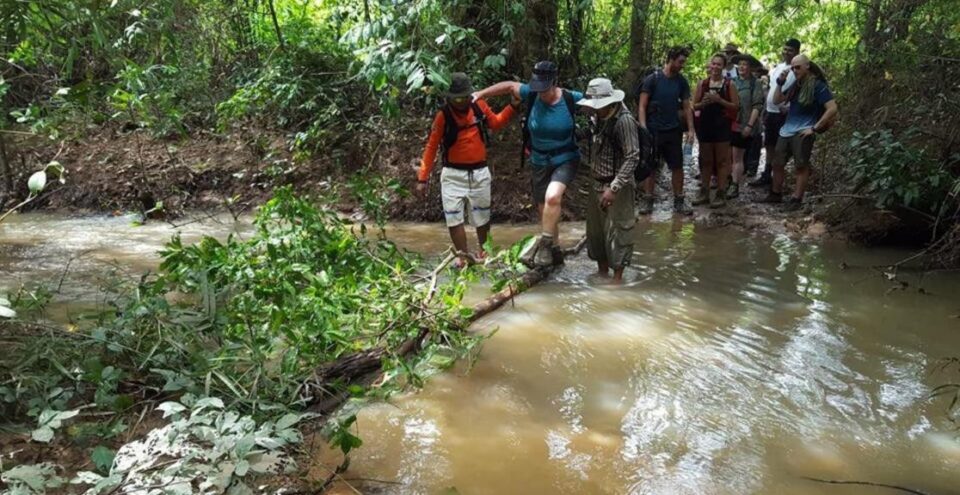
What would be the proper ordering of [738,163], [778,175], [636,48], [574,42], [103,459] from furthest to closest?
[636,48] < [574,42] < [738,163] < [778,175] < [103,459]

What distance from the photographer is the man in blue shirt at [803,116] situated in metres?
7.68

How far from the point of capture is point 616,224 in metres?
5.77

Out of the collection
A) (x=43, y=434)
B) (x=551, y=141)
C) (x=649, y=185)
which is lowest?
(x=649, y=185)

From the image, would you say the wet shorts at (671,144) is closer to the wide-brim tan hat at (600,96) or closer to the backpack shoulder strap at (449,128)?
the wide-brim tan hat at (600,96)

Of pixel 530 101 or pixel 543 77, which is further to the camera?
pixel 530 101

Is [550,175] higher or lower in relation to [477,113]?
lower

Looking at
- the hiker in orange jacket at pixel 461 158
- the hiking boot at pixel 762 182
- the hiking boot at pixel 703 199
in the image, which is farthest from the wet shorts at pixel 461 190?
the hiking boot at pixel 762 182

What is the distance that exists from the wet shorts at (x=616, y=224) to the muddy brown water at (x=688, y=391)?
11.8 inches

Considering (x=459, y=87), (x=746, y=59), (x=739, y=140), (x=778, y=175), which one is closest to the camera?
(x=459, y=87)

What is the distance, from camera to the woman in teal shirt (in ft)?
19.2

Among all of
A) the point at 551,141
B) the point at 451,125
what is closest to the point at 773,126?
the point at 551,141

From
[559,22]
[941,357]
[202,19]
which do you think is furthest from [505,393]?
[202,19]

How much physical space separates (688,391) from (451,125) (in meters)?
3.27

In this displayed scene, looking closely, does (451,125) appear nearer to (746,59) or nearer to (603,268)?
(603,268)
